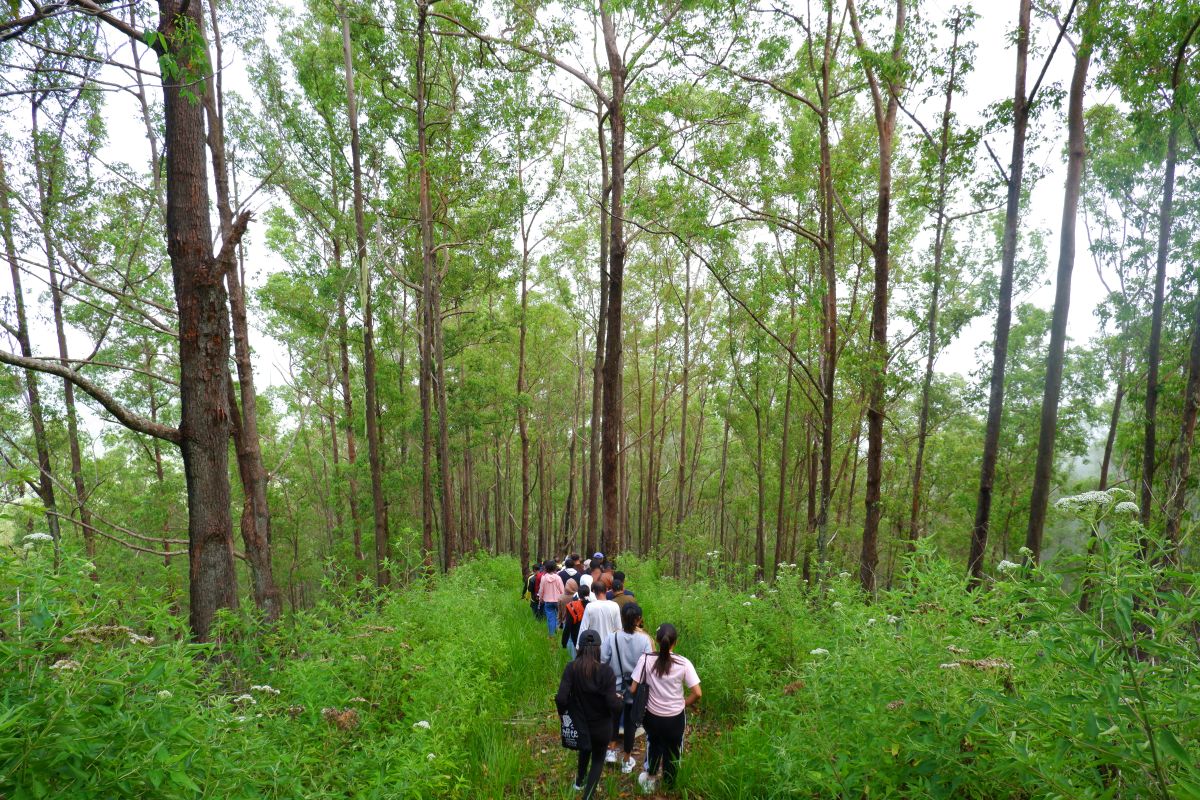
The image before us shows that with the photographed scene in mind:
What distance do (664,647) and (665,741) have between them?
756 mm

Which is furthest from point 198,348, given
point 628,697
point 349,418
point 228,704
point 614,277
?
point 349,418

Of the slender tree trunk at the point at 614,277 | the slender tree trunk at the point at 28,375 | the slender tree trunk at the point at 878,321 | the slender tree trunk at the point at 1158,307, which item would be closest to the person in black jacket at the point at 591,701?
the slender tree trunk at the point at 878,321

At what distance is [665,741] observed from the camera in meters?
4.45

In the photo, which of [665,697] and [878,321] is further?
[878,321]

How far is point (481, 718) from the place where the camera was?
4.94m

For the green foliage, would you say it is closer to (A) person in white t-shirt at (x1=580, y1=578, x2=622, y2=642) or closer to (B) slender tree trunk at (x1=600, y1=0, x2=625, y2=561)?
(A) person in white t-shirt at (x1=580, y1=578, x2=622, y2=642)

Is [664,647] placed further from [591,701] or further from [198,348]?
[198,348]

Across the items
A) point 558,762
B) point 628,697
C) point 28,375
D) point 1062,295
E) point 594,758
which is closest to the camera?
point 594,758

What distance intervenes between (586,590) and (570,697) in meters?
3.39

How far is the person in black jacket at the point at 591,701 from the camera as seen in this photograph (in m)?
4.24

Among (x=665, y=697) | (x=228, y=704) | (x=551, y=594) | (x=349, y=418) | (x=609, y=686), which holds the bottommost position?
(x=551, y=594)

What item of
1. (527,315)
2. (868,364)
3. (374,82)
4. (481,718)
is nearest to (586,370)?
(527,315)

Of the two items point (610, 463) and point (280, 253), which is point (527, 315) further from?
point (610, 463)

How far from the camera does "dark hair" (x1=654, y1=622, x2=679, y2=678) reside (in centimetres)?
434
